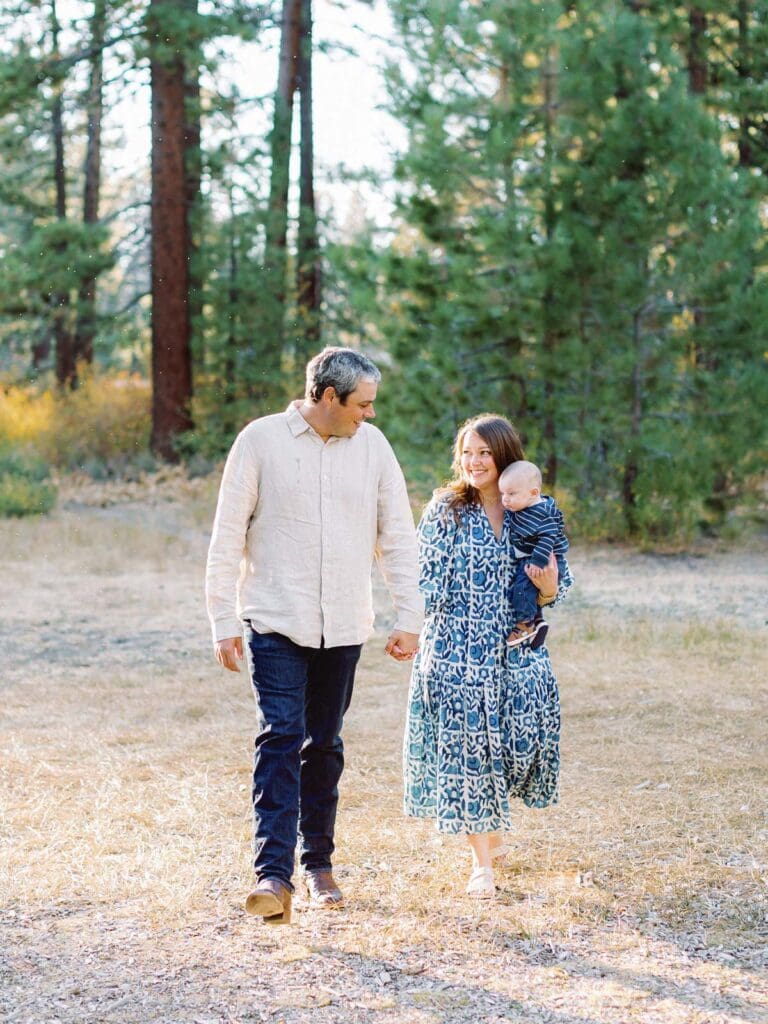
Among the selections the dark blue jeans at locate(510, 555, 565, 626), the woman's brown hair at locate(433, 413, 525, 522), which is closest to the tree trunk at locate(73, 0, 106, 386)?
the woman's brown hair at locate(433, 413, 525, 522)

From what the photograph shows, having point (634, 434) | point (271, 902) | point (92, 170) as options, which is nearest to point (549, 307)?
point (634, 434)

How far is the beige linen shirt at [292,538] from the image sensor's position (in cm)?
378

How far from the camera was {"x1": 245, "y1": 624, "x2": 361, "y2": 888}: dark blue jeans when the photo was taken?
148 inches

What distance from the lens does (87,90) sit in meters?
18.7

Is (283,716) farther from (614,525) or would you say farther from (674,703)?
(614,525)

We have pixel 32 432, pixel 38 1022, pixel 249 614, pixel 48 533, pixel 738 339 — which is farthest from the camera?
pixel 32 432

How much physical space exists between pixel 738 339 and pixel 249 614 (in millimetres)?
8633

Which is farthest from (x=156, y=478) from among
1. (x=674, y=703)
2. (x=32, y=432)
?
(x=674, y=703)

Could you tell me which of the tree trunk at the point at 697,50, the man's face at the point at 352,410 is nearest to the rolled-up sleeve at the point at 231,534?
the man's face at the point at 352,410

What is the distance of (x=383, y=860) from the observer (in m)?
4.58

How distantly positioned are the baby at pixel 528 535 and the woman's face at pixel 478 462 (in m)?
0.04

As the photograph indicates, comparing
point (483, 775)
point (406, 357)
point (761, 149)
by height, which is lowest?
point (483, 775)

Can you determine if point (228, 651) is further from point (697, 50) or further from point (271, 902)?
point (697, 50)

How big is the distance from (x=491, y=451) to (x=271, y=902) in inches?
59.4
